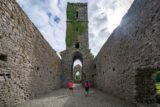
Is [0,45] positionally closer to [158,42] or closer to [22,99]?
[22,99]

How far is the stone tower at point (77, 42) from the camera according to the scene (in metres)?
23.5

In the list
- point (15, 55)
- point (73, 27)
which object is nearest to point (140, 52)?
point (15, 55)

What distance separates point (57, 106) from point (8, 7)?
4.55m

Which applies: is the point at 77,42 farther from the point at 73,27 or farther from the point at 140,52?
the point at 140,52

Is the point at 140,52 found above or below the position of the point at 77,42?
below

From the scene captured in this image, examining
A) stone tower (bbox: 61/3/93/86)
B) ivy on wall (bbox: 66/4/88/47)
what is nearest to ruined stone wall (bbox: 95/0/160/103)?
stone tower (bbox: 61/3/93/86)

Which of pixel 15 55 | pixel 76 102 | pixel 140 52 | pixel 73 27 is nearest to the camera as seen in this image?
pixel 140 52

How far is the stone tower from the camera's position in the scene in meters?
23.5

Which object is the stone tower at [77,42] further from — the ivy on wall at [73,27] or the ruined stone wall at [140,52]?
the ruined stone wall at [140,52]

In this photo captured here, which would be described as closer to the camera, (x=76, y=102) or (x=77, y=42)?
(x=76, y=102)

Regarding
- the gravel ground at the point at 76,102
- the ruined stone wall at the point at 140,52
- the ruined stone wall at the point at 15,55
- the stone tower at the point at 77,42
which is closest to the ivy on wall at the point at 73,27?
the stone tower at the point at 77,42

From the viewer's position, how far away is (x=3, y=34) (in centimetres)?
537

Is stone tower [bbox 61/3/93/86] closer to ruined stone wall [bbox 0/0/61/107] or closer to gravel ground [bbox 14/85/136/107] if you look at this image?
gravel ground [bbox 14/85/136/107]

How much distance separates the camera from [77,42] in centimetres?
2570
